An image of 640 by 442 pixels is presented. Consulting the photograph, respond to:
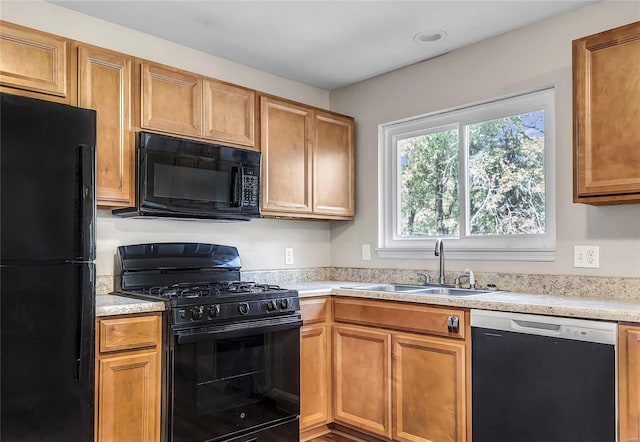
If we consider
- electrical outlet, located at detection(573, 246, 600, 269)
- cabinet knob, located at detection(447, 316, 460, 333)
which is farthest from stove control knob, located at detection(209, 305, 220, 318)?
electrical outlet, located at detection(573, 246, 600, 269)

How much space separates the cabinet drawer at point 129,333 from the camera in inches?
84.4

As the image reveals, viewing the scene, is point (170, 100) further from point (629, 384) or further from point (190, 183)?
point (629, 384)

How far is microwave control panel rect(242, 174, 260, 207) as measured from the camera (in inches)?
115

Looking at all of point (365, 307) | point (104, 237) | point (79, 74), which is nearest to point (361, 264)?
point (365, 307)

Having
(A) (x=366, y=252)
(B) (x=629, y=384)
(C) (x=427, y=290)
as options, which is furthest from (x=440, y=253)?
(B) (x=629, y=384)

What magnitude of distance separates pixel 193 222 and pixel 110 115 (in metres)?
0.88

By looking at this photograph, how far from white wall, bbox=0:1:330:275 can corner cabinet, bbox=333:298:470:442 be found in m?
0.76

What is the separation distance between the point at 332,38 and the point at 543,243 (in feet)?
5.64

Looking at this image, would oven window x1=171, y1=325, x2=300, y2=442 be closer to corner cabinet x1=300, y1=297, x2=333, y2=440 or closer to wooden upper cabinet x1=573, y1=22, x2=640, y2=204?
corner cabinet x1=300, y1=297, x2=333, y2=440

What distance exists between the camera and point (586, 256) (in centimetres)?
256

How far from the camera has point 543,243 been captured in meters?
2.78

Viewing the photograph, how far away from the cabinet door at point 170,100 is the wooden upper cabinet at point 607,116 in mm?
1966

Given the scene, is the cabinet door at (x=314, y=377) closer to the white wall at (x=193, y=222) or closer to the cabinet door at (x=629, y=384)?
the white wall at (x=193, y=222)

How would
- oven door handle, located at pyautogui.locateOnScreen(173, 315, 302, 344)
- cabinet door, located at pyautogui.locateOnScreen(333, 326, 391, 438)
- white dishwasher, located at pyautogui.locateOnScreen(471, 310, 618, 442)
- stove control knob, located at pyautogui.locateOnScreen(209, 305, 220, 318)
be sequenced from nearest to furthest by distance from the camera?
1. white dishwasher, located at pyautogui.locateOnScreen(471, 310, 618, 442)
2. oven door handle, located at pyautogui.locateOnScreen(173, 315, 302, 344)
3. stove control knob, located at pyautogui.locateOnScreen(209, 305, 220, 318)
4. cabinet door, located at pyautogui.locateOnScreen(333, 326, 391, 438)
